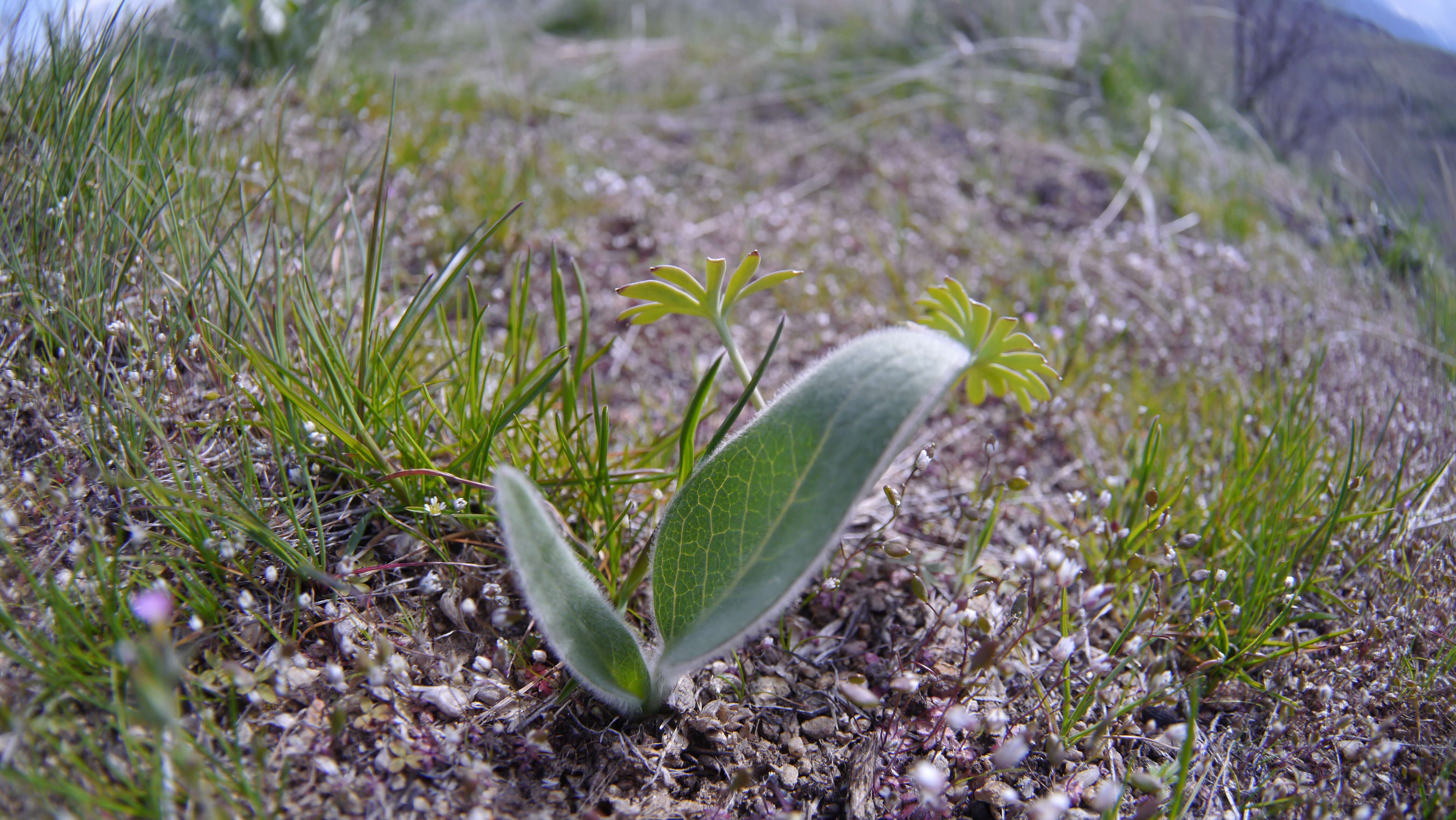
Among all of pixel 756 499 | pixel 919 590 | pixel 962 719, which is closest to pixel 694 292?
pixel 756 499

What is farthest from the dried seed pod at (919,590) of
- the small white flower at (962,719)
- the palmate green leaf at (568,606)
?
the palmate green leaf at (568,606)

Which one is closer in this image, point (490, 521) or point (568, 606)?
point (568, 606)

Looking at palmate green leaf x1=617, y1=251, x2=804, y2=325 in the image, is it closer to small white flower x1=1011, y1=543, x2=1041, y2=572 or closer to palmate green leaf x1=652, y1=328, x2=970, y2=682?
palmate green leaf x1=652, y1=328, x2=970, y2=682

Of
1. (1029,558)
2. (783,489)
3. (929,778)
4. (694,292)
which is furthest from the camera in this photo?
(694,292)

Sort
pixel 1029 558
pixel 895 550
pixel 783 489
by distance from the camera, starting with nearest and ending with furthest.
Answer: pixel 783 489 < pixel 1029 558 < pixel 895 550

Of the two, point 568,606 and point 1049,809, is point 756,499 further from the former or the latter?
point 1049,809

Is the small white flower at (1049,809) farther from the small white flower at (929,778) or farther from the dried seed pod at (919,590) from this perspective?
the dried seed pod at (919,590)

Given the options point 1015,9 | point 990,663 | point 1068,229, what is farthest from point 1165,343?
point 1015,9
